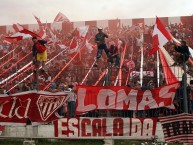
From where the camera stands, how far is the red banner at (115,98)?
12.3 m

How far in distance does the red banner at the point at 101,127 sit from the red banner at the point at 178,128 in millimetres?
492

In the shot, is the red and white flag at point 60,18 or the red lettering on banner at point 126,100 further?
the red and white flag at point 60,18

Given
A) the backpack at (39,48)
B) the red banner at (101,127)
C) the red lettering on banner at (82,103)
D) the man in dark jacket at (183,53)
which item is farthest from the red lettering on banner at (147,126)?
the backpack at (39,48)

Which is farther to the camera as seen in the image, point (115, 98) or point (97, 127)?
point (115, 98)

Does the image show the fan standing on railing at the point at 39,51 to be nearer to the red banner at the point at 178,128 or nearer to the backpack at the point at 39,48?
the backpack at the point at 39,48

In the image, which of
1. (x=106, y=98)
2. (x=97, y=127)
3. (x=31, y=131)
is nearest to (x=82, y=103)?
(x=106, y=98)

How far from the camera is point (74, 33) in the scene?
30.5m

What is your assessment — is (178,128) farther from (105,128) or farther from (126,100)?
(105,128)

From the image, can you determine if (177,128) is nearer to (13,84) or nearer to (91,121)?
(91,121)

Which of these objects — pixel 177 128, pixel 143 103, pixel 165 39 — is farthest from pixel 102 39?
pixel 177 128

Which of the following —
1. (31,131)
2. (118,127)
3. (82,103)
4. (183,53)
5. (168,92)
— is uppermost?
(183,53)

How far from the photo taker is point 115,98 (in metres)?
12.3

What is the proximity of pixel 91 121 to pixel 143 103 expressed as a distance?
165 centimetres

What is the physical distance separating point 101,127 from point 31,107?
7.02 feet
